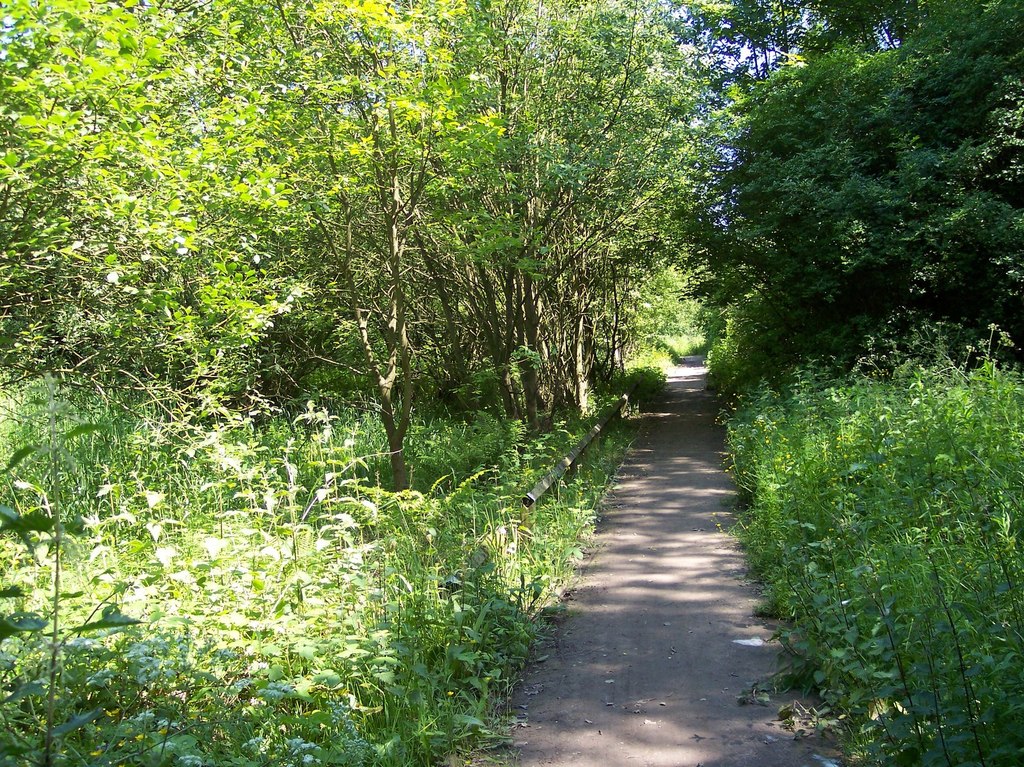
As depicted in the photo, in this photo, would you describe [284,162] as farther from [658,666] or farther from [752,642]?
[752,642]

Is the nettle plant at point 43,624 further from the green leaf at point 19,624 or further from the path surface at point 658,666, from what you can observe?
the path surface at point 658,666

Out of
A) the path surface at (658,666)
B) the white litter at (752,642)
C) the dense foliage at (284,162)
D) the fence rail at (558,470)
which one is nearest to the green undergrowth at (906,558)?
the white litter at (752,642)

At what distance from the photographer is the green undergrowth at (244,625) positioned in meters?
3.43

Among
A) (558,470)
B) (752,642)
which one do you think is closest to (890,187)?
(558,470)

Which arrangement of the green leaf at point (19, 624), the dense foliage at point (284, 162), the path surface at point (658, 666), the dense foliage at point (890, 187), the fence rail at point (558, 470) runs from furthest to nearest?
the dense foliage at point (890, 187), the fence rail at point (558, 470), the dense foliage at point (284, 162), the path surface at point (658, 666), the green leaf at point (19, 624)

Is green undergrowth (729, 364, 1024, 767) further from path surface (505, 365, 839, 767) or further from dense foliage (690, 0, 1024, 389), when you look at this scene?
dense foliage (690, 0, 1024, 389)

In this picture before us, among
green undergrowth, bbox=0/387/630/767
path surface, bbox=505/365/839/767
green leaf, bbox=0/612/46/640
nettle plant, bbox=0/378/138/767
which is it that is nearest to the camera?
green leaf, bbox=0/612/46/640

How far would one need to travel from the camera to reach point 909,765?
3.40m

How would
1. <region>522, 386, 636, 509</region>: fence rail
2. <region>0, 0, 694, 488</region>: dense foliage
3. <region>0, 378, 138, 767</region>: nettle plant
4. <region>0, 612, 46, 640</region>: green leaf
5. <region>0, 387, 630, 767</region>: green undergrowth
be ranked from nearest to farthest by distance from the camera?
1. <region>0, 612, 46, 640</region>: green leaf
2. <region>0, 378, 138, 767</region>: nettle plant
3. <region>0, 387, 630, 767</region>: green undergrowth
4. <region>0, 0, 694, 488</region>: dense foliage
5. <region>522, 386, 636, 509</region>: fence rail

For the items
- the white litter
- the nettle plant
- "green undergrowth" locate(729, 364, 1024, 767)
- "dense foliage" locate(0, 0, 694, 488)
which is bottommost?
the white litter

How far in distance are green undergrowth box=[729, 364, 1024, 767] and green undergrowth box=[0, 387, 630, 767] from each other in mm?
2012

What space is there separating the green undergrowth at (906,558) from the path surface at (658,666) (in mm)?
348

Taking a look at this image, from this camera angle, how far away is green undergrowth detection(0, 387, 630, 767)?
11.2ft

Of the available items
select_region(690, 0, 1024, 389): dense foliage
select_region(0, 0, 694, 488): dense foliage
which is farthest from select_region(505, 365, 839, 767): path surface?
select_region(690, 0, 1024, 389): dense foliage
